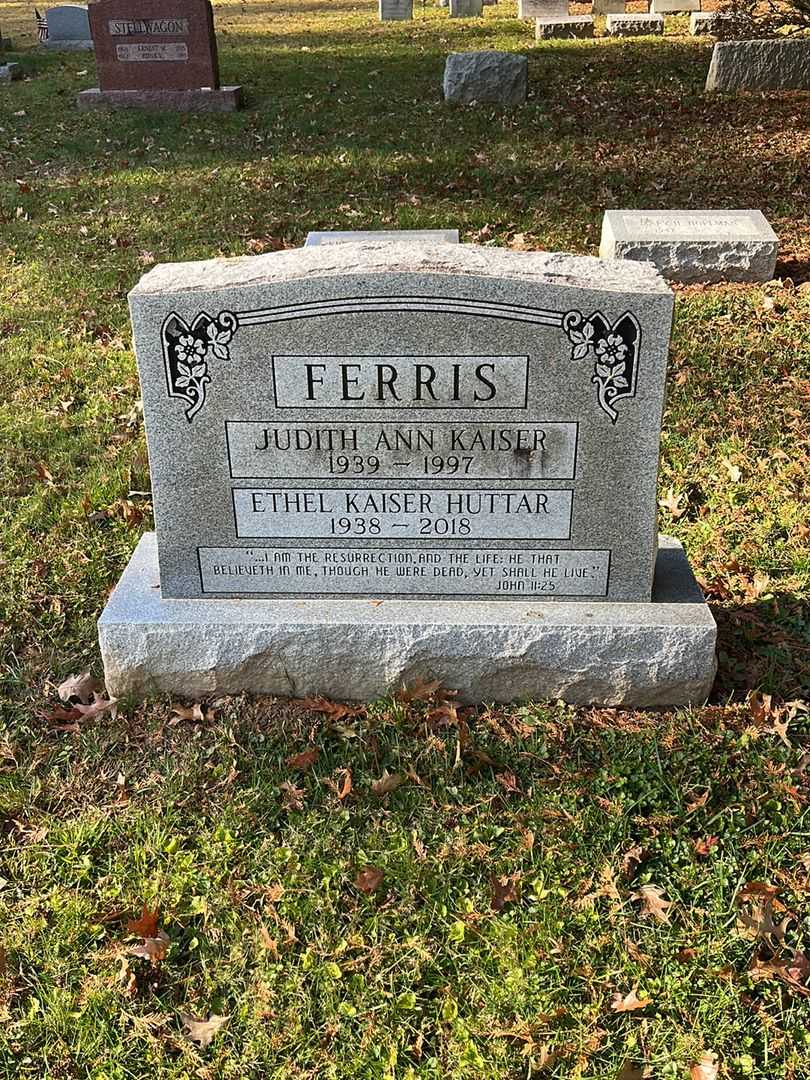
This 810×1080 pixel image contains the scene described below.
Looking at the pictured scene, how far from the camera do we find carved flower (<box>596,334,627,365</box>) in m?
3.29

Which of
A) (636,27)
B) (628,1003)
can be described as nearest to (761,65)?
(636,27)

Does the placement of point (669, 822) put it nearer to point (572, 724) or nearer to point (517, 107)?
point (572, 724)

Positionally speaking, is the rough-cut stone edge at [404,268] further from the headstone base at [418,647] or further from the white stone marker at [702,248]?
the white stone marker at [702,248]

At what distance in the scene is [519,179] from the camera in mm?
9984

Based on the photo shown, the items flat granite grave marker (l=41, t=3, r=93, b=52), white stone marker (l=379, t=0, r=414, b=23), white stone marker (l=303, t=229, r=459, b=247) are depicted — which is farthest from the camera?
white stone marker (l=379, t=0, r=414, b=23)

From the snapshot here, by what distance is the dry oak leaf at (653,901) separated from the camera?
9.84ft

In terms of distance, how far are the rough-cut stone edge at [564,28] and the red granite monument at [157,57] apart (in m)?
6.03

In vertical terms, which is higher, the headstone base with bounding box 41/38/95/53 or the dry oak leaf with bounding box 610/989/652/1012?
the headstone base with bounding box 41/38/95/53

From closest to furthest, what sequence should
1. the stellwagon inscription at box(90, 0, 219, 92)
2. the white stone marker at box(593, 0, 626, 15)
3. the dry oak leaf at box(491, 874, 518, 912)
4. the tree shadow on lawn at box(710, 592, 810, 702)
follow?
the dry oak leaf at box(491, 874, 518, 912) < the tree shadow on lawn at box(710, 592, 810, 702) < the stellwagon inscription at box(90, 0, 219, 92) < the white stone marker at box(593, 0, 626, 15)

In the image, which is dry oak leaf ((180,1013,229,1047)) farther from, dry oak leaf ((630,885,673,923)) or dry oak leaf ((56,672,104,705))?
dry oak leaf ((56,672,104,705))

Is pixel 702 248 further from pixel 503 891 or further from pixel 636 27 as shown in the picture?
pixel 636 27

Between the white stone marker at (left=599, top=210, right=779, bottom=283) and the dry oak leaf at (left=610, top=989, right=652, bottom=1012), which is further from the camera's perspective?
the white stone marker at (left=599, top=210, right=779, bottom=283)

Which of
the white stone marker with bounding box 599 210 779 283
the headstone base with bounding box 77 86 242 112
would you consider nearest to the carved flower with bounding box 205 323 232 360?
the white stone marker with bounding box 599 210 779 283

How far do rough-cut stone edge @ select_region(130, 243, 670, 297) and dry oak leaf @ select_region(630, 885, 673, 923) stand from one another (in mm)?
1844
